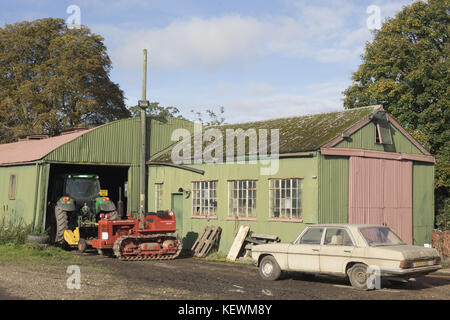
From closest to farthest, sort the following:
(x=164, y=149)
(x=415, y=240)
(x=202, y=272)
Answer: (x=202, y=272) → (x=415, y=240) → (x=164, y=149)

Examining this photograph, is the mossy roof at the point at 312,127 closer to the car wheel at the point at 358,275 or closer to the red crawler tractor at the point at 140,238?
the red crawler tractor at the point at 140,238

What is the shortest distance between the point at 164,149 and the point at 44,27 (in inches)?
865

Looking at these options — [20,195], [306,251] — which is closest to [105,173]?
[20,195]

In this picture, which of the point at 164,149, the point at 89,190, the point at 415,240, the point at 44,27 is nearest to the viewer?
the point at 415,240

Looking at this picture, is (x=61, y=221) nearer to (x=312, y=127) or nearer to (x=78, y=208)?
(x=78, y=208)

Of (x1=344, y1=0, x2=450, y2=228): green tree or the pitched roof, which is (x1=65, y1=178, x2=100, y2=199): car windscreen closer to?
the pitched roof

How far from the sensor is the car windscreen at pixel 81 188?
22266 millimetres

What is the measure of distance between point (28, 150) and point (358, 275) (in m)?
19.5

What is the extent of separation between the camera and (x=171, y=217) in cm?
2012

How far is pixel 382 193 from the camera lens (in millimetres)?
19750

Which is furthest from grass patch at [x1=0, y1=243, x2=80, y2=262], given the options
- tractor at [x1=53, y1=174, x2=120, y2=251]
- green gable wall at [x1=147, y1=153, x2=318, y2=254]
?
green gable wall at [x1=147, y1=153, x2=318, y2=254]

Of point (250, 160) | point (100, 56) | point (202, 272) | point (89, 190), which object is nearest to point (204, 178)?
point (250, 160)

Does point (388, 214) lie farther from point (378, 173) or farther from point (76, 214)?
point (76, 214)
